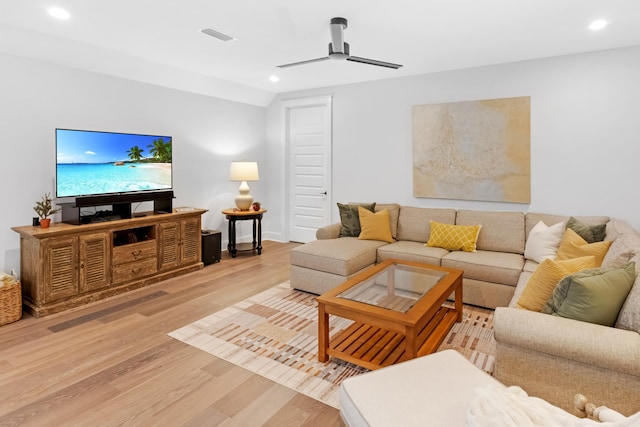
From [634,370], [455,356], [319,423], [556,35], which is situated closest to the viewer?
[634,370]

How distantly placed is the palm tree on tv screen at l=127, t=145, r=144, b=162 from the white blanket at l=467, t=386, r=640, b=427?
4.07m

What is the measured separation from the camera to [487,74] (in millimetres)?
4363

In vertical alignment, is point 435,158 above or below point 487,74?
below

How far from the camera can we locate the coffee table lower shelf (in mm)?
2443

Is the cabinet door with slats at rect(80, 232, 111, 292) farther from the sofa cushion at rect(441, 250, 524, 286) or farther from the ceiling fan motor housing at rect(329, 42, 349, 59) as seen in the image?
the sofa cushion at rect(441, 250, 524, 286)

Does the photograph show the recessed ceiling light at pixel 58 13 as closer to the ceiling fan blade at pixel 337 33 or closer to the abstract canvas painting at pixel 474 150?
the ceiling fan blade at pixel 337 33

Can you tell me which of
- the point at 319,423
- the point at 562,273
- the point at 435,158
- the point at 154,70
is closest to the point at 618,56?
the point at 435,158

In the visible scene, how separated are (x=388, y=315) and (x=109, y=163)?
10.9ft

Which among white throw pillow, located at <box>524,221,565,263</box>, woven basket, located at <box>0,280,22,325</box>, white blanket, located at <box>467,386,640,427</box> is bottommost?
woven basket, located at <box>0,280,22,325</box>

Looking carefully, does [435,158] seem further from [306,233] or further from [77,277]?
[77,277]

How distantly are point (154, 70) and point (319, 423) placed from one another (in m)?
4.19

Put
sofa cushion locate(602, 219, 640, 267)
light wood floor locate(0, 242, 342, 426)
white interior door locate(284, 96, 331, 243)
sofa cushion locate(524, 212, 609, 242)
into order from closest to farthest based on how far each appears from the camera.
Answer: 1. light wood floor locate(0, 242, 342, 426)
2. sofa cushion locate(602, 219, 640, 267)
3. sofa cushion locate(524, 212, 609, 242)
4. white interior door locate(284, 96, 331, 243)

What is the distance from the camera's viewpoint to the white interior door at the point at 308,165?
18.8ft

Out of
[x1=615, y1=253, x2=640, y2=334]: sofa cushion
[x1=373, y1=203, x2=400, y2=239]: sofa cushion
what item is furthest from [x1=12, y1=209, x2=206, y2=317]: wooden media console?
[x1=615, y1=253, x2=640, y2=334]: sofa cushion
